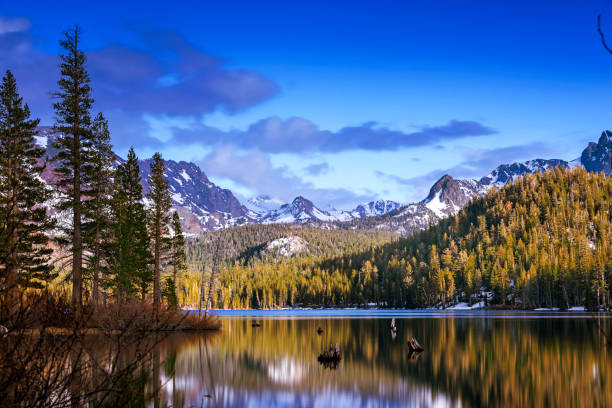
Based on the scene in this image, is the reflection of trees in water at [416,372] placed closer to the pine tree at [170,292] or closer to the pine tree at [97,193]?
the pine tree at [97,193]

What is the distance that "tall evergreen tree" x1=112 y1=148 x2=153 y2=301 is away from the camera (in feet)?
175

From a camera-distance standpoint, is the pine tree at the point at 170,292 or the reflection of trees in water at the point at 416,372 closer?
the reflection of trees in water at the point at 416,372

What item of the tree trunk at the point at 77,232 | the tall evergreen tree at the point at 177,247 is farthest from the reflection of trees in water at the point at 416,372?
the tall evergreen tree at the point at 177,247

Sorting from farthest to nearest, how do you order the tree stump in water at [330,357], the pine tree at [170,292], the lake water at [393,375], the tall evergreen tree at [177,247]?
the pine tree at [170,292]
the tall evergreen tree at [177,247]
the tree stump in water at [330,357]
the lake water at [393,375]

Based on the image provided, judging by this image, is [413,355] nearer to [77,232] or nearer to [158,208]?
[77,232]

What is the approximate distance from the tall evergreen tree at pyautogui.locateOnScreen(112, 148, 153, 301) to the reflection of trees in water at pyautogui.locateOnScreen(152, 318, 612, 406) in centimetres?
1168

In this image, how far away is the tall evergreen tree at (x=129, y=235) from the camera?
53.4 metres

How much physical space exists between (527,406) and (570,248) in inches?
7145

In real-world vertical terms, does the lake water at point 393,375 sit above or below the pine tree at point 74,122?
below

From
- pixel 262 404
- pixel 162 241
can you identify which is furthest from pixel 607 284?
pixel 262 404

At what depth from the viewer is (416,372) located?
30203mm

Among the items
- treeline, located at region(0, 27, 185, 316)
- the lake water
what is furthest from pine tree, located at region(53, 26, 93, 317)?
the lake water

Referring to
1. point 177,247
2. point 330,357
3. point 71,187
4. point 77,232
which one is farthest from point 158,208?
point 330,357

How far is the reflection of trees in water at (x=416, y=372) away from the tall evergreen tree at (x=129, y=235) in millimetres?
11684
